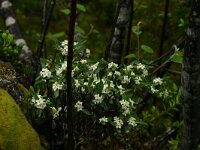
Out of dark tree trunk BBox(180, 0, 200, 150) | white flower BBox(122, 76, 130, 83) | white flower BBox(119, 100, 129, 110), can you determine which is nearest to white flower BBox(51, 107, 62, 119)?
white flower BBox(119, 100, 129, 110)

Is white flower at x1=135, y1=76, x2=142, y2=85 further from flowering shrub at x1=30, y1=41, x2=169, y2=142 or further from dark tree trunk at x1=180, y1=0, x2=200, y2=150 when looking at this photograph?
dark tree trunk at x1=180, y1=0, x2=200, y2=150

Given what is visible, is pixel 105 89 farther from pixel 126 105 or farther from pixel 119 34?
pixel 119 34

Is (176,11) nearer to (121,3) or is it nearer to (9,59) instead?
(121,3)

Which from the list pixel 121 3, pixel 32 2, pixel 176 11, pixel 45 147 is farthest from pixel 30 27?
pixel 45 147

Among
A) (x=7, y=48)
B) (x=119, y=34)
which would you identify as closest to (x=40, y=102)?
(x=7, y=48)

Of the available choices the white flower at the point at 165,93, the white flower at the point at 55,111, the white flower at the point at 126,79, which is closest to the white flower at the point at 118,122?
the white flower at the point at 126,79

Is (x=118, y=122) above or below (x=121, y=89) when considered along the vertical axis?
below

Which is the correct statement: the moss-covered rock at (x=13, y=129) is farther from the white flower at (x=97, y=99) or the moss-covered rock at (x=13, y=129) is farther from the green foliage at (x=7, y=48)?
the green foliage at (x=7, y=48)
